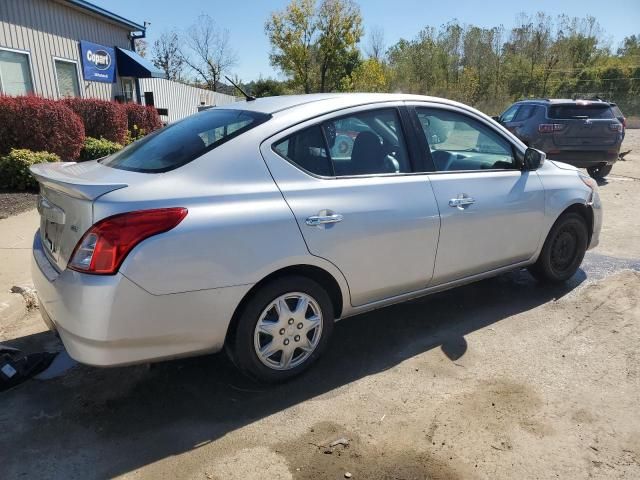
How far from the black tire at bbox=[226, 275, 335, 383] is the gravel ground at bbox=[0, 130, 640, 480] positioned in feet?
0.44

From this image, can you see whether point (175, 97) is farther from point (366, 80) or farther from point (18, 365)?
point (18, 365)

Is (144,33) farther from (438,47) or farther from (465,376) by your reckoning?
(438,47)

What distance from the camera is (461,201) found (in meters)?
3.64

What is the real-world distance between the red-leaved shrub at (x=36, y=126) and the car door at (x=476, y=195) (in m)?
7.94

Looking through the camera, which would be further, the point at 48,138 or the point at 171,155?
the point at 48,138

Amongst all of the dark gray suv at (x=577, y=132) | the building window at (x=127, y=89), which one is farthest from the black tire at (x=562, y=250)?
the building window at (x=127, y=89)

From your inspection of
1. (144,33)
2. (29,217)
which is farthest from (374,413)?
(144,33)

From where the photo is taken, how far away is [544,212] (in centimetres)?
426

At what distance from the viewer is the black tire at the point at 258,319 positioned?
284 cm

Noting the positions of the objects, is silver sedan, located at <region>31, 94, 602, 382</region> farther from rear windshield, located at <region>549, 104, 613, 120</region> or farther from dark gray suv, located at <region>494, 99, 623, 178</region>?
rear windshield, located at <region>549, 104, 613, 120</region>


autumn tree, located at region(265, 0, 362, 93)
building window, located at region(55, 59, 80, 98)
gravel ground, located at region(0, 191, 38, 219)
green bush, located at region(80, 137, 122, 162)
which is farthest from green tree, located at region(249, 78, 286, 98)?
gravel ground, located at region(0, 191, 38, 219)

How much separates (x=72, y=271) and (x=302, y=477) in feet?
4.97

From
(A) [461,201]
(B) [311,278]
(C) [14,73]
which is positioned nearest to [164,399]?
(B) [311,278]

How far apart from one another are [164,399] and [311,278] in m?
1.14
